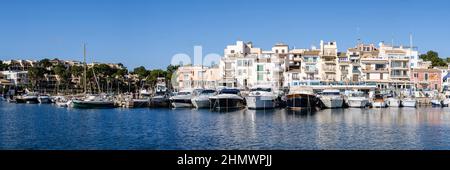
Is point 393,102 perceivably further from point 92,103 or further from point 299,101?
point 92,103

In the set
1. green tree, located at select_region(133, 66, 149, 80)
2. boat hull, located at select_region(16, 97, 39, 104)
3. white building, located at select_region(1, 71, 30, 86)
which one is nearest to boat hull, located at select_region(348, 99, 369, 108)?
green tree, located at select_region(133, 66, 149, 80)

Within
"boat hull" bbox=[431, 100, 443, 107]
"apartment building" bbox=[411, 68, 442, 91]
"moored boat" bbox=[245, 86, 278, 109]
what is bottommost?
"boat hull" bbox=[431, 100, 443, 107]

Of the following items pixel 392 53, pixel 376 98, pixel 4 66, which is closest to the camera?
pixel 376 98

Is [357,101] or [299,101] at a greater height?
[299,101]

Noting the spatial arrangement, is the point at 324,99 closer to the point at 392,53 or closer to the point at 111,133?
the point at 392,53

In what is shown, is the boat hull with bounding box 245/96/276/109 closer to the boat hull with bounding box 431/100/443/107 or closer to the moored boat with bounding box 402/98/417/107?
the moored boat with bounding box 402/98/417/107

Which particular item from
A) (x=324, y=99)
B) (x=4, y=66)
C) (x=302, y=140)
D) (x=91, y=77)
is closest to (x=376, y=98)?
(x=324, y=99)

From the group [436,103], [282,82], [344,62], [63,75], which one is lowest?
[436,103]

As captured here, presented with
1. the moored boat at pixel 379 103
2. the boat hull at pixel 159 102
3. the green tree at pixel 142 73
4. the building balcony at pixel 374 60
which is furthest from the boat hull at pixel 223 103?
the green tree at pixel 142 73

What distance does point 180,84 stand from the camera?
96750 millimetres

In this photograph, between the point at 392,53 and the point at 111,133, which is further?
the point at 392,53

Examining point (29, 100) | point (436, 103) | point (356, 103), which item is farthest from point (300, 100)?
point (29, 100)

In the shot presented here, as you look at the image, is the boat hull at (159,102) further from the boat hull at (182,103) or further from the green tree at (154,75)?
the green tree at (154,75)
